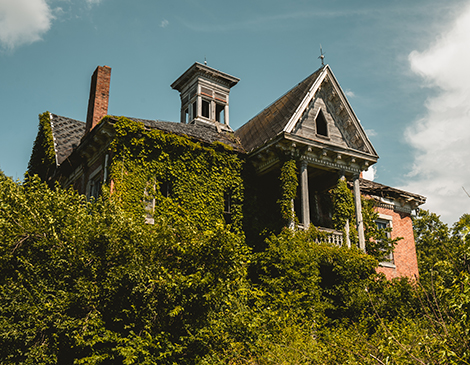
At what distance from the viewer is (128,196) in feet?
53.7

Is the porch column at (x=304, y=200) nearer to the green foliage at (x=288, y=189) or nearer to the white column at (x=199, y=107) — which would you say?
the green foliage at (x=288, y=189)

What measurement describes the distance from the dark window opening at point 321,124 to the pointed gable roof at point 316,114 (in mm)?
176

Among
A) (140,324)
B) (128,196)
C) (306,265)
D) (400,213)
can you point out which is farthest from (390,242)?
(140,324)

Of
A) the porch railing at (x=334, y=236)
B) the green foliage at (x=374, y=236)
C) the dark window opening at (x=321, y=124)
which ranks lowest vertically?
the porch railing at (x=334, y=236)

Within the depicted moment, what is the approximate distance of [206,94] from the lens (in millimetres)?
25734

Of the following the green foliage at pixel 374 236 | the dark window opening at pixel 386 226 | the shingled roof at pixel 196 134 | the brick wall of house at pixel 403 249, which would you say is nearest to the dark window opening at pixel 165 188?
the shingled roof at pixel 196 134

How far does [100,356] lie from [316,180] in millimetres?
13995

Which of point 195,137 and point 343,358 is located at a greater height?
point 195,137

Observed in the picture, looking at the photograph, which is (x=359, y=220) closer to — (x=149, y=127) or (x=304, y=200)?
(x=304, y=200)

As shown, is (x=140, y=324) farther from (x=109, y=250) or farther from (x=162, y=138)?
(x=162, y=138)

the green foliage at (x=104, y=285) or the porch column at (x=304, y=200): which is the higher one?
the porch column at (x=304, y=200)

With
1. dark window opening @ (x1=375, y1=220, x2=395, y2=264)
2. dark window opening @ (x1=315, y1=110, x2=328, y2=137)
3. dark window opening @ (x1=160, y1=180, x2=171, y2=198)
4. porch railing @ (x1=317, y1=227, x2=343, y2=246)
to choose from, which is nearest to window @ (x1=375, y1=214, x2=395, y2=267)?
dark window opening @ (x1=375, y1=220, x2=395, y2=264)

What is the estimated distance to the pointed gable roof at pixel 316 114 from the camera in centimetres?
1972

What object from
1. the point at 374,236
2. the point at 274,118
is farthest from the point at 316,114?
the point at 374,236
